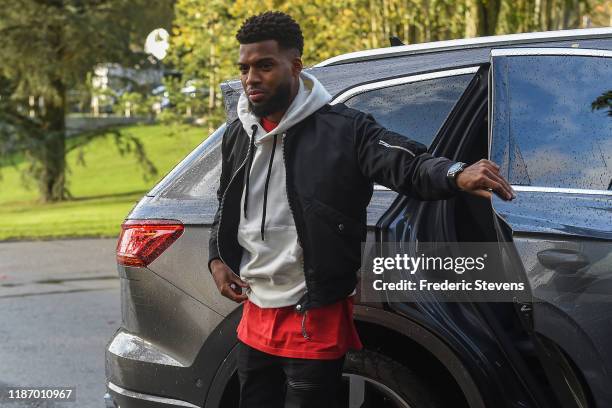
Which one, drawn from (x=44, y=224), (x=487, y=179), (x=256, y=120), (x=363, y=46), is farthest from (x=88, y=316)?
(x=44, y=224)

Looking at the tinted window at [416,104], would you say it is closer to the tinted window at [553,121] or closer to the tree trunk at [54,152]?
the tinted window at [553,121]

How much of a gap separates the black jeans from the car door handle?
2.35 feet

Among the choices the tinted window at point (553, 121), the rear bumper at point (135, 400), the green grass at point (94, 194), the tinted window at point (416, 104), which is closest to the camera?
the tinted window at point (553, 121)

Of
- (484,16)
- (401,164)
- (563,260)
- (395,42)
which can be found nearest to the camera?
(401,164)

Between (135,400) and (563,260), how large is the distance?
64.4 inches

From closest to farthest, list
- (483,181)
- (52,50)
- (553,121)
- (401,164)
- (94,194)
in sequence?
1. (483,181)
2. (401,164)
3. (553,121)
4. (52,50)
5. (94,194)

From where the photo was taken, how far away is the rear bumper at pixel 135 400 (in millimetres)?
3943

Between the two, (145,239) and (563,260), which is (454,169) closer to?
(563,260)

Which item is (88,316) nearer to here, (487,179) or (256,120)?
(256,120)

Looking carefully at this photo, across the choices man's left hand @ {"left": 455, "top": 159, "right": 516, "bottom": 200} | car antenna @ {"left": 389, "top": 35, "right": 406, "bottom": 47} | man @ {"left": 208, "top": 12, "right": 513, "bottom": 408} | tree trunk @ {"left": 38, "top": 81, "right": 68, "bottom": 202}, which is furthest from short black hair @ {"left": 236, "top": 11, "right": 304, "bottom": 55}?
tree trunk @ {"left": 38, "top": 81, "right": 68, "bottom": 202}

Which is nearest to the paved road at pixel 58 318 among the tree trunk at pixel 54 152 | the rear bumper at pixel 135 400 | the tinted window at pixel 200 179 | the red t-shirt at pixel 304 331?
the rear bumper at pixel 135 400

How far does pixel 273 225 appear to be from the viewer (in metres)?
3.27

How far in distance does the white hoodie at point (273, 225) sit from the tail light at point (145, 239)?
68 centimetres

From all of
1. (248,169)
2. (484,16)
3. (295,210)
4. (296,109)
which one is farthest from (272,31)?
(484,16)
